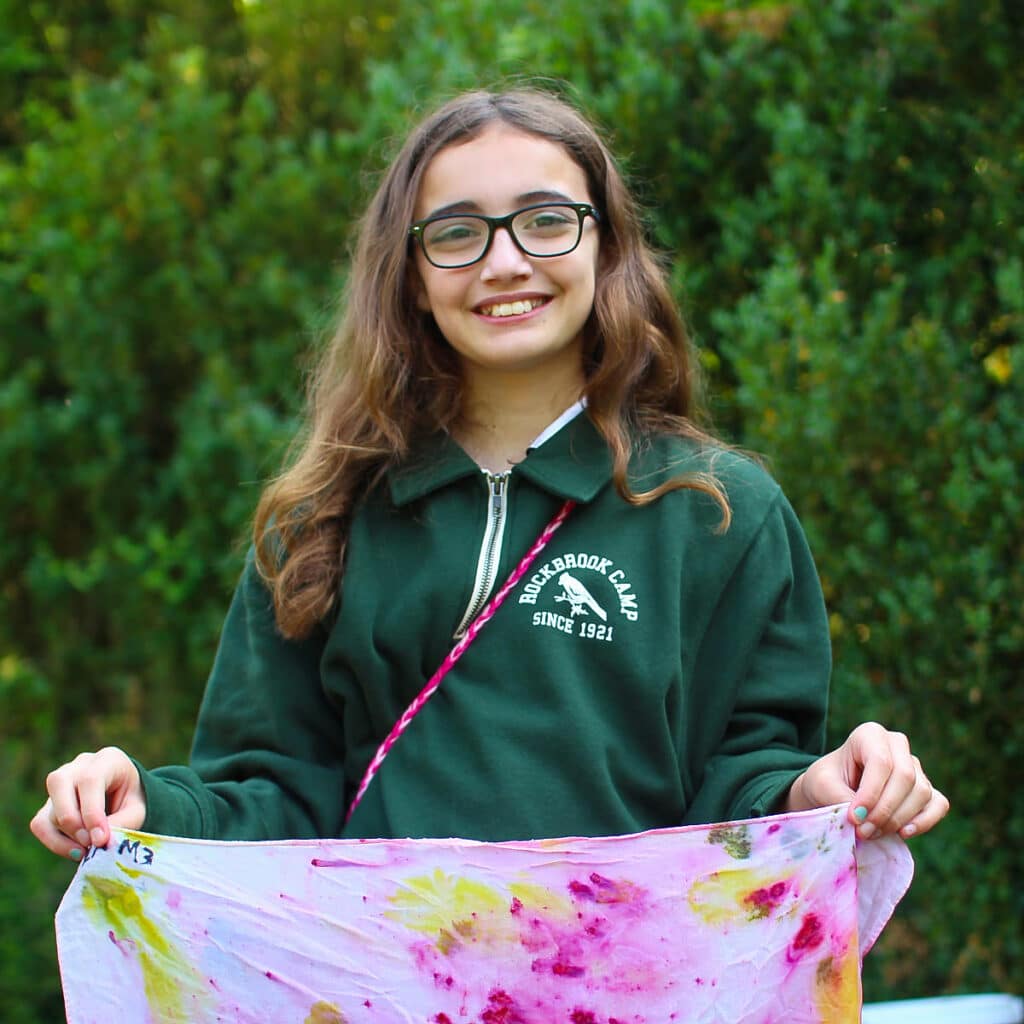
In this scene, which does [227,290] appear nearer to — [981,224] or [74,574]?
[74,574]

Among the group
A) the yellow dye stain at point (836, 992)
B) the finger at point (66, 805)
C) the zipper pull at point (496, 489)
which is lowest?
the yellow dye stain at point (836, 992)

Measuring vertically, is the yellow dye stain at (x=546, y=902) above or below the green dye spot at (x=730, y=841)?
below

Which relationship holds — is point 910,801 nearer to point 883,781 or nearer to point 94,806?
point 883,781

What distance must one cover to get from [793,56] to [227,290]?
6.52ft

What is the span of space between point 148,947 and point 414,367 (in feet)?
3.70

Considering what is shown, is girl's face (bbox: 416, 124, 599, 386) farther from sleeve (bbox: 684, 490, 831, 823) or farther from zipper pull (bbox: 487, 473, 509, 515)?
sleeve (bbox: 684, 490, 831, 823)

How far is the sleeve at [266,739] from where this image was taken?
2.06m

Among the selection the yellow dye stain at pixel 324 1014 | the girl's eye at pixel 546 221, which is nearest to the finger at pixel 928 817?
the yellow dye stain at pixel 324 1014

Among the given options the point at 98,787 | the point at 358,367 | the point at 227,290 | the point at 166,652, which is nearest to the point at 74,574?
the point at 166,652

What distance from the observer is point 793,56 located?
3.32m

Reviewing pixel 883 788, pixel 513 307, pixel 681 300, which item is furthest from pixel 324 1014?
pixel 681 300

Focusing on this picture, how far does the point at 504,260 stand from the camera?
2061mm

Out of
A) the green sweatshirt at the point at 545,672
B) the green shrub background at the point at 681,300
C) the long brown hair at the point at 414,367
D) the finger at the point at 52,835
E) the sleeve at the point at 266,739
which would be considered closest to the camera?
the finger at the point at 52,835

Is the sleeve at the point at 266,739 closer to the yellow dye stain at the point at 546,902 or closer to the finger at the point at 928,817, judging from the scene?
the yellow dye stain at the point at 546,902
